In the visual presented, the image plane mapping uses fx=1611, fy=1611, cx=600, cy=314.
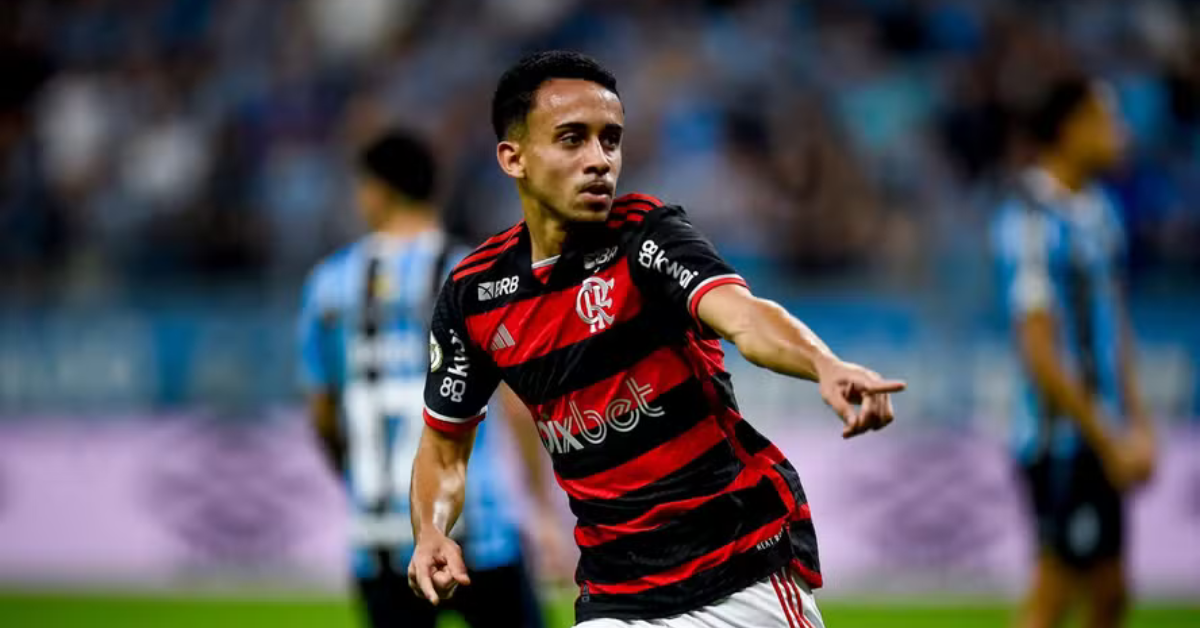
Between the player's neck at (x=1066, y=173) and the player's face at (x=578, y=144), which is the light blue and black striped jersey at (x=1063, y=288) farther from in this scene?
the player's face at (x=578, y=144)

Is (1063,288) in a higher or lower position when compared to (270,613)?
higher

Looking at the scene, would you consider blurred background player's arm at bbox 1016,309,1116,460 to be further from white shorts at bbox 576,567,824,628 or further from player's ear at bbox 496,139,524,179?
player's ear at bbox 496,139,524,179

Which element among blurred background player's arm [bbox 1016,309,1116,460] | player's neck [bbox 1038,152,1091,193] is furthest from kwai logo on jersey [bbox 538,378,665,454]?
player's neck [bbox 1038,152,1091,193]

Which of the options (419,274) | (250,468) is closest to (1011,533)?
(250,468)

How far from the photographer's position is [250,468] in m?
11.0

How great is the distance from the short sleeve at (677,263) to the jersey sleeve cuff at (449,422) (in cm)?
66

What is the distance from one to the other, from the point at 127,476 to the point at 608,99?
8.47 metres

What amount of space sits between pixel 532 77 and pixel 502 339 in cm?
61

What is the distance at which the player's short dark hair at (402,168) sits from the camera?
18.9ft

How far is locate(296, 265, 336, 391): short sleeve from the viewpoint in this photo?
589cm

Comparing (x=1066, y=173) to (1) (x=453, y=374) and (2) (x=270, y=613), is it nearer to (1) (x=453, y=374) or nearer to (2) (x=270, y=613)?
(1) (x=453, y=374)

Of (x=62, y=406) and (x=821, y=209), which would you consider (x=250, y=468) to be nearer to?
(x=62, y=406)

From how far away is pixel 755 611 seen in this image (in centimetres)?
363

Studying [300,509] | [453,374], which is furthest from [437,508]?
[300,509]
